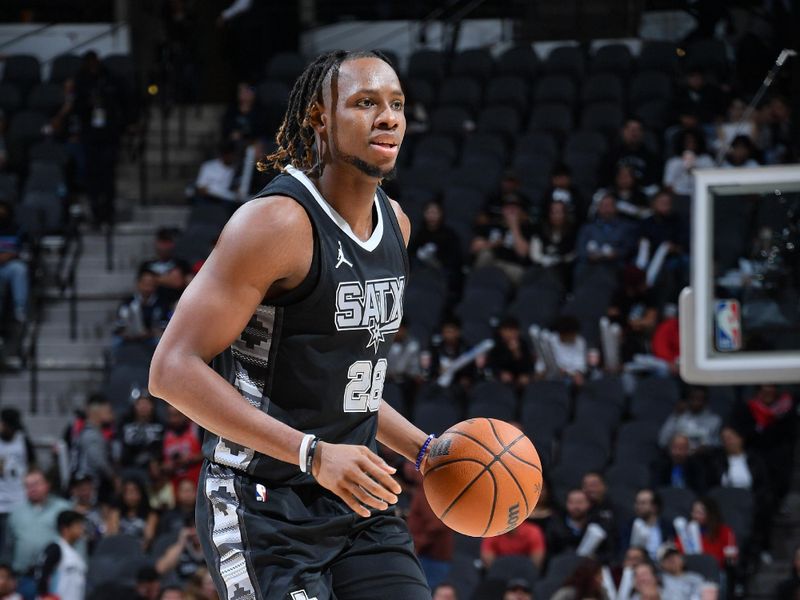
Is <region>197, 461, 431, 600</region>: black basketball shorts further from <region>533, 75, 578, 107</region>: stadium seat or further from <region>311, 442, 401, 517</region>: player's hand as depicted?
<region>533, 75, 578, 107</region>: stadium seat

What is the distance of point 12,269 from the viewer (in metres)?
13.6

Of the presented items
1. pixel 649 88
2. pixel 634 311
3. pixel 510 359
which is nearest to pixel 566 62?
pixel 649 88

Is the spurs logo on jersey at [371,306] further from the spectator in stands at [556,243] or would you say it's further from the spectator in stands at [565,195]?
the spectator in stands at [565,195]

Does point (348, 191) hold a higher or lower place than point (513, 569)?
higher

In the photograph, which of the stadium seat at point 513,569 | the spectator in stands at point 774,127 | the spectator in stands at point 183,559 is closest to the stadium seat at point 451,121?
the spectator in stands at point 774,127

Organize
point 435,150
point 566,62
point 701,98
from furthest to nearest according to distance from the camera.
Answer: point 566,62, point 435,150, point 701,98

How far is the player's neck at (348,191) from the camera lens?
369cm

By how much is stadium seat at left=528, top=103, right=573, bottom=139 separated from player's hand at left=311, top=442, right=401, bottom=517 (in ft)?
39.2

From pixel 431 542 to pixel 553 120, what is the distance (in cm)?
632

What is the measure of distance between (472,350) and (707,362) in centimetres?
473

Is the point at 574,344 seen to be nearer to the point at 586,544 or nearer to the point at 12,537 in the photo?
the point at 586,544

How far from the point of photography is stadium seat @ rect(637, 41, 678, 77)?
1547 cm

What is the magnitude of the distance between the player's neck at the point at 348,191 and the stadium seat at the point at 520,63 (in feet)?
41.0

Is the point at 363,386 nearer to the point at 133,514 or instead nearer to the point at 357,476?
the point at 357,476
